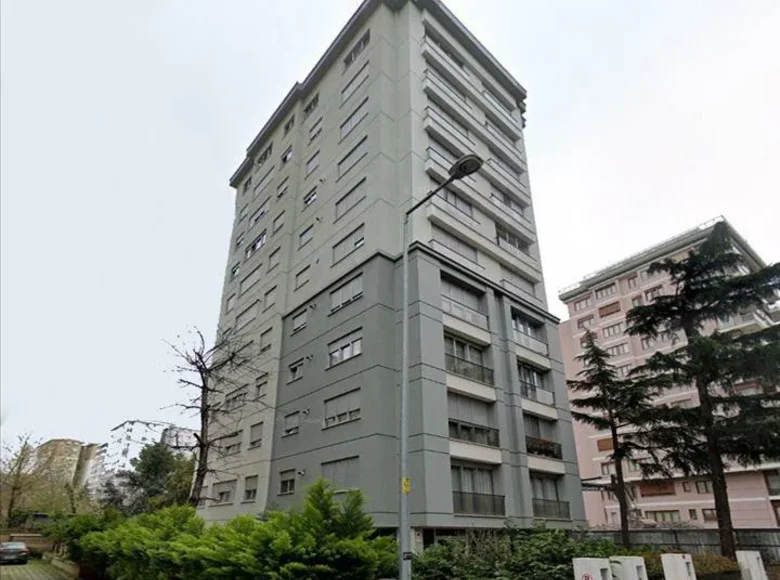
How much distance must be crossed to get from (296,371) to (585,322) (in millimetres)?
44313

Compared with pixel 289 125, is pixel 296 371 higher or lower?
lower

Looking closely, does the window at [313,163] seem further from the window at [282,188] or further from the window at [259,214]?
the window at [259,214]

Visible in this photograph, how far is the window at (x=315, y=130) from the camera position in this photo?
31.0 meters

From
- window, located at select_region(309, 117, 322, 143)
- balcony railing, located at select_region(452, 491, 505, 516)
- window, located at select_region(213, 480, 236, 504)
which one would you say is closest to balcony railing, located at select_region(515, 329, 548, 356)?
balcony railing, located at select_region(452, 491, 505, 516)

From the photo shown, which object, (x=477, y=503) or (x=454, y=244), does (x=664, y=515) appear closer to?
(x=477, y=503)

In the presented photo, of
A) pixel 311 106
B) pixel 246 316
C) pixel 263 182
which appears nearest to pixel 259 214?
pixel 263 182

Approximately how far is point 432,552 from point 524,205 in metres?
23.7

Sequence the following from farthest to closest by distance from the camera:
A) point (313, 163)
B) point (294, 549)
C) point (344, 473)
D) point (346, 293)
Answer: point (313, 163) → point (346, 293) → point (344, 473) → point (294, 549)

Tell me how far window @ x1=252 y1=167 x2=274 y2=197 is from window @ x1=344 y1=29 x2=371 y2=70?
9288mm

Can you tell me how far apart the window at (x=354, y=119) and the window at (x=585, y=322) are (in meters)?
41.4

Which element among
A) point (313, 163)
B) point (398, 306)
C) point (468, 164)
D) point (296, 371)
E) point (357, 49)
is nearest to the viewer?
point (468, 164)

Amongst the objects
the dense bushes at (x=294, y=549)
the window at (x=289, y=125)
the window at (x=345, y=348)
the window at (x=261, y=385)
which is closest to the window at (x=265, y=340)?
the window at (x=261, y=385)

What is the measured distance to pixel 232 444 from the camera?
27.7 metres

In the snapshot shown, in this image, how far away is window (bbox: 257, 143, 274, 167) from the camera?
37.1 m
